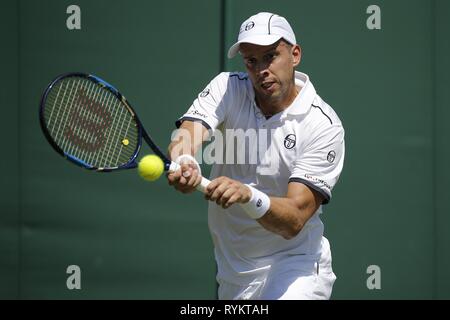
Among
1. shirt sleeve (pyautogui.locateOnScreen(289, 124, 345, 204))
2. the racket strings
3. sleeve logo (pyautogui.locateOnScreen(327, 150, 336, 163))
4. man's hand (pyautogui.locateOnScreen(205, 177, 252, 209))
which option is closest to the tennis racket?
the racket strings

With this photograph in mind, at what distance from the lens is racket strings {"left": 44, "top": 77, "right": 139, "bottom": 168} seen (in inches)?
139

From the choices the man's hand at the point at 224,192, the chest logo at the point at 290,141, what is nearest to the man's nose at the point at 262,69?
the chest logo at the point at 290,141

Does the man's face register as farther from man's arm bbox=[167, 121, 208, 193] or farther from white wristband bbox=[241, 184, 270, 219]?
white wristband bbox=[241, 184, 270, 219]

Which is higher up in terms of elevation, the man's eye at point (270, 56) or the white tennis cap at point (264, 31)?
the white tennis cap at point (264, 31)

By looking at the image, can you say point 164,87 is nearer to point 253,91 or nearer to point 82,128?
point 253,91

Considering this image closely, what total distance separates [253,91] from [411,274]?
1.82 metres

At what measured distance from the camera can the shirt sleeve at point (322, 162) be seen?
3709mm

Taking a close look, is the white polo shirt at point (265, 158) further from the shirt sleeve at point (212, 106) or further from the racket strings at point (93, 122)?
the racket strings at point (93, 122)

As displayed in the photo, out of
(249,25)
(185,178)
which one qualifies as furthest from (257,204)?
(249,25)

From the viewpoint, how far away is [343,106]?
204 inches

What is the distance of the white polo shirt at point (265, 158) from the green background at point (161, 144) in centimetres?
117

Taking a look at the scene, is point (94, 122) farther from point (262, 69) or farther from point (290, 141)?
point (290, 141)
